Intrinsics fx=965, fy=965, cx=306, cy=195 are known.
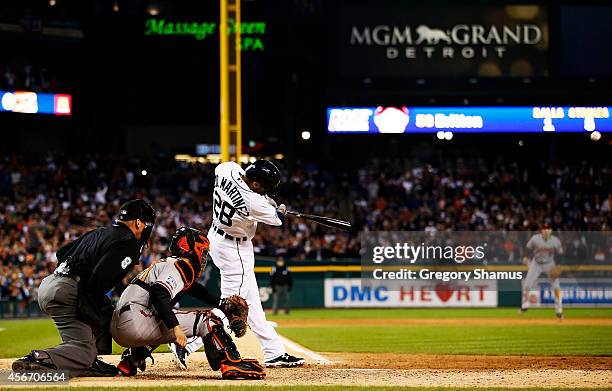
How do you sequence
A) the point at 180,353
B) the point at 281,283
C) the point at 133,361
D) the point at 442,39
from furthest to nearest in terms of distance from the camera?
1. the point at 442,39
2. the point at 281,283
3. the point at 180,353
4. the point at 133,361

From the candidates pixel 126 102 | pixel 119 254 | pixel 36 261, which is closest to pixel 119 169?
pixel 126 102

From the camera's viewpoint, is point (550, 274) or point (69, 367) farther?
point (550, 274)

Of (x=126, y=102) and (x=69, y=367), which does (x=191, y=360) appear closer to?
(x=69, y=367)

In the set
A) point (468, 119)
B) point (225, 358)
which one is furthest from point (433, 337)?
point (468, 119)

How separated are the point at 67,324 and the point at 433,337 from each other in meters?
9.31

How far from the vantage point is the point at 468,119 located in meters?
29.0

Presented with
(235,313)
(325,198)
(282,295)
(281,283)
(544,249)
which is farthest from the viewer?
(325,198)

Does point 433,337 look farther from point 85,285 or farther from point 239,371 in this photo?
point 85,285

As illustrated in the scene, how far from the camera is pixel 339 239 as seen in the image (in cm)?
2780

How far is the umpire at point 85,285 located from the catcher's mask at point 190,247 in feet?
0.95

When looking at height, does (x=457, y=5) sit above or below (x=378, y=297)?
above

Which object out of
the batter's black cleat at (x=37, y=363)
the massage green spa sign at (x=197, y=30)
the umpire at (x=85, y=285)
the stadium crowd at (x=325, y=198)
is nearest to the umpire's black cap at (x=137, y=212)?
the umpire at (x=85, y=285)

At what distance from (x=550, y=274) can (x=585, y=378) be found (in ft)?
41.8

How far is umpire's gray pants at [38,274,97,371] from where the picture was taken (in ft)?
26.1
